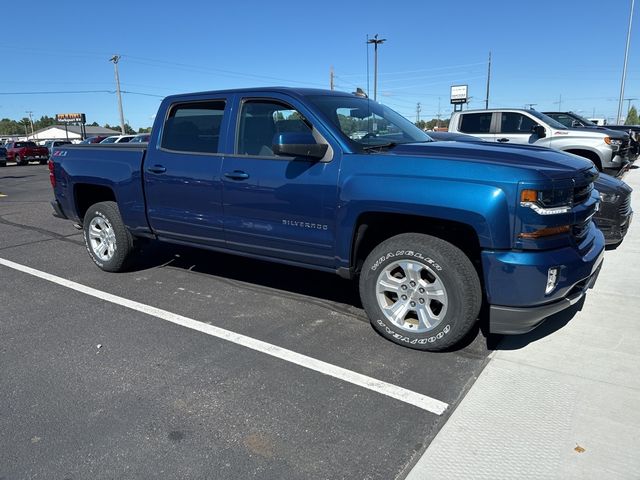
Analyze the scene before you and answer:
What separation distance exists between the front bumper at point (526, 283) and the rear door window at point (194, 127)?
2647 mm

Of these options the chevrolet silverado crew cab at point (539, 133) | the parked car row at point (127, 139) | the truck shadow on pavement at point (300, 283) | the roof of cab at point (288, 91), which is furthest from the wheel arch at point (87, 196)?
the chevrolet silverado crew cab at point (539, 133)

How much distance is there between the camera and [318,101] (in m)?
4.14

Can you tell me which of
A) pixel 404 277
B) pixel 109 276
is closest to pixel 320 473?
pixel 404 277

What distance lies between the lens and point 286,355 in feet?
11.8

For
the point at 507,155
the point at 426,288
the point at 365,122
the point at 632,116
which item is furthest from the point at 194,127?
the point at 632,116

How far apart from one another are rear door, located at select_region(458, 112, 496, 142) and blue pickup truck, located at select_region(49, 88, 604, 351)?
7.08 metres

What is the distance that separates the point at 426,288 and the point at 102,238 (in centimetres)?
392

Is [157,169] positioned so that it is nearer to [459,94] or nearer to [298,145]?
[298,145]

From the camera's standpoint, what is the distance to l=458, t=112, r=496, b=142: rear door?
1124cm

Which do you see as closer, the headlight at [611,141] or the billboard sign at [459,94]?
the headlight at [611,141]

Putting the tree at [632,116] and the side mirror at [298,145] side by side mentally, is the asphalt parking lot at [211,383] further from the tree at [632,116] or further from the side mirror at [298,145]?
the tree at [632,116]

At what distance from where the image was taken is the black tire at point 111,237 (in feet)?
17.7

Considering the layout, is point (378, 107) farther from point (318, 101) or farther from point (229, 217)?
point (229, 217)

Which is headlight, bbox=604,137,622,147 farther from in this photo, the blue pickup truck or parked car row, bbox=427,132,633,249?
the blue pickup truck
